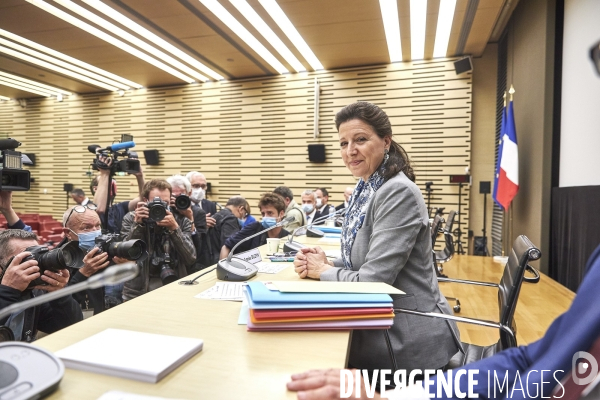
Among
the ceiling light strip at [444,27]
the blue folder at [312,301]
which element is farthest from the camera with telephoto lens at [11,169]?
the ceiling light strip at [444,27]

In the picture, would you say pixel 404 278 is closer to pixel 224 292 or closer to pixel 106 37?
pixel 224 292

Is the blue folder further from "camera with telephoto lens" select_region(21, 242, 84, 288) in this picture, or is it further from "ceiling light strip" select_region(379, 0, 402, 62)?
"ceiling light strip" select_region(379, 0, 402, 62)

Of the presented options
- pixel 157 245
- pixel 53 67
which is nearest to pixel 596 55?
pixel 157 245

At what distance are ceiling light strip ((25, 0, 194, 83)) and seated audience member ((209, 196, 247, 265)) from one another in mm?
4465

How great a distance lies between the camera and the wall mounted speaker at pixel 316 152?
8023mm

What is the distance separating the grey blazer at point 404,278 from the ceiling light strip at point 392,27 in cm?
504

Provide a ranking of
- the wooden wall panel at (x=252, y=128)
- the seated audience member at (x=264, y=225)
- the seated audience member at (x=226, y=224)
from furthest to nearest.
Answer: the wooden wall panel at (x=252, y=128), the seated audience member at (x=226, y=224), the seated audience member at (x=264, y=225)

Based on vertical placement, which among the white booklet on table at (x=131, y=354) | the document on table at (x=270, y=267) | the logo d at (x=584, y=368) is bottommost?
the document on table at (x=270, y=267)

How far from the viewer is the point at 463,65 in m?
7.11

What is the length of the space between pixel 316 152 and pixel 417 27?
9.94 feet

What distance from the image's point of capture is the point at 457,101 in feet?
24.2

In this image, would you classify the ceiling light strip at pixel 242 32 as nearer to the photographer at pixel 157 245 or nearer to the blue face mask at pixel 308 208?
the blue face mask at pixel 308 208

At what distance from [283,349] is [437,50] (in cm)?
754

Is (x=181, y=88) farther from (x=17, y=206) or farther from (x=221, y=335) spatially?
(x=221, y=335)
